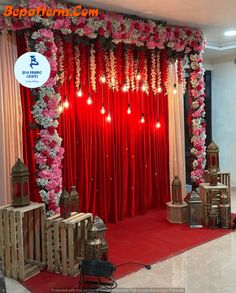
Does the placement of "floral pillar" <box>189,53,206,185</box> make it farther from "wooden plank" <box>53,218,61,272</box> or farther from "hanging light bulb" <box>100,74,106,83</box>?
"wooden plank" <box>53,218,61,272</box>

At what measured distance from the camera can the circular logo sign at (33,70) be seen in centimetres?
372

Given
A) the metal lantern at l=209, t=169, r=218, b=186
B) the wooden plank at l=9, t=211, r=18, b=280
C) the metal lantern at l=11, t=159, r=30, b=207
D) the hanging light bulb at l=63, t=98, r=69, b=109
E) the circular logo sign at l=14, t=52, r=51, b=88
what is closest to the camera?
the wooden plank at l=9, t=211, r=18, b=280

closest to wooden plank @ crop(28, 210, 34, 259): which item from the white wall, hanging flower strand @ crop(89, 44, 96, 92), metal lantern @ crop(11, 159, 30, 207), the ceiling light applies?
metal lantern @ crop(11, 159, 30, 207)

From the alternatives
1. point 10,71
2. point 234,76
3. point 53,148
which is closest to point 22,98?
point 10,71

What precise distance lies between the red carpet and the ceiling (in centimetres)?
268

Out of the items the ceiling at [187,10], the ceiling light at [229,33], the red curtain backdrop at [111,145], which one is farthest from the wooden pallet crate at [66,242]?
the ceiling light at [229,33]

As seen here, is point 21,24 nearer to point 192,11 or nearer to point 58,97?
point 58,97

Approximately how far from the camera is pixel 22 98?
4.16 metres

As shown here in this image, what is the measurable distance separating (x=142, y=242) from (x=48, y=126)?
5.54ft

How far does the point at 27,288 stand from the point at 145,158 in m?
2.77

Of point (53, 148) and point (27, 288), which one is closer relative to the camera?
point (27, 288)

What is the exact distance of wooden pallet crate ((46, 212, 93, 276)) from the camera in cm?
334

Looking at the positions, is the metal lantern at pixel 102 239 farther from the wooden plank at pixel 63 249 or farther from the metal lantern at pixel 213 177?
the metal lantern at pixel 213 177

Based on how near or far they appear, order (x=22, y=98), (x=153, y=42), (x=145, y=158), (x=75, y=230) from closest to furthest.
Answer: (x=75, y=230) → (x=22, y=98) → (x=153, y=42) → (x=145, y=158)
